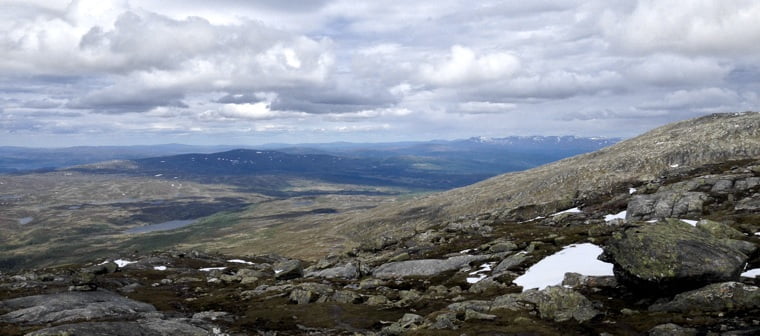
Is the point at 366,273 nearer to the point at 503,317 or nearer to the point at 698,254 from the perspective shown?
the point at 503,317

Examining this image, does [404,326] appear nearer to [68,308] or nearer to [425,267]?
[425,267]

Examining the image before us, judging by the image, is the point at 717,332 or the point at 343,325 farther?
the point at 343,325

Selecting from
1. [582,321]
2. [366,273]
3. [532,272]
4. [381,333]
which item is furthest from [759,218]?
[366,273]

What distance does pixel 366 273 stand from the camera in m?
80.4

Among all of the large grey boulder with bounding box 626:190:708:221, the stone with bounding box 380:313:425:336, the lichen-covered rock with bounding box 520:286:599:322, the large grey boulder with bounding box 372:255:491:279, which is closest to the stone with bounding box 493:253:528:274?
the large grey boulder with bounding box 372:255:491:279

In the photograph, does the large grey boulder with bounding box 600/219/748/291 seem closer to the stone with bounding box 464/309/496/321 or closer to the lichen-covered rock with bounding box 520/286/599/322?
the lichen-covered rock with bounding box 520/286/599/322

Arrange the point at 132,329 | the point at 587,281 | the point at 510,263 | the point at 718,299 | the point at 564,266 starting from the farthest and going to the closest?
the point at 510,263 → the point at 564,266 → the point at 587,281 → the point at 132,329 → the point at 718,299

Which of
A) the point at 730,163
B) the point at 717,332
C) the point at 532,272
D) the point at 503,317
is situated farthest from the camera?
the point at 730,163

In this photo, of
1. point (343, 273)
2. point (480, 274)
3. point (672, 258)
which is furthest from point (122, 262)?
point (672, 258)

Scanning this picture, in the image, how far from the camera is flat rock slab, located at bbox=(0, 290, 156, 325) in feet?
165

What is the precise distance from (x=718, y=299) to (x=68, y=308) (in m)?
63.7

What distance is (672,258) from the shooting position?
34531mm

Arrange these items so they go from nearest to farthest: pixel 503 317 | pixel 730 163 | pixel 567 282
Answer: pixel 503 317, pixel 567 282, pixel 730 163

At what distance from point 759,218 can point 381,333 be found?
162 ft
